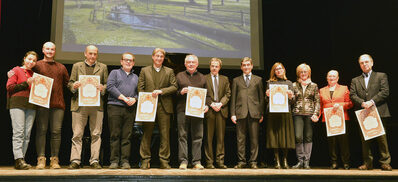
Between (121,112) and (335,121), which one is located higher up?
(121,112)

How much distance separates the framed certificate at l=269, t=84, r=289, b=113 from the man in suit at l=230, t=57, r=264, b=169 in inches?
8.3

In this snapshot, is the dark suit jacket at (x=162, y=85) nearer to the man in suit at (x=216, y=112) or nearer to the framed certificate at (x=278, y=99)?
the man in suit at (x=216, y=112)

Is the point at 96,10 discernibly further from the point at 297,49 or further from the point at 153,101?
the point at 297,49

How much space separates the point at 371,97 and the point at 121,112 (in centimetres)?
333

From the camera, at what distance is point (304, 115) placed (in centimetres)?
478

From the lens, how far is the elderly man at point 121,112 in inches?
164

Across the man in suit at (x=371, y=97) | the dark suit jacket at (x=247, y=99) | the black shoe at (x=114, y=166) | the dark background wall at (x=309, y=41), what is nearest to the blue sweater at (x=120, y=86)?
the black shoe at (x=114, y=166)

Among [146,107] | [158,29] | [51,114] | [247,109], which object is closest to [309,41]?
[247,109]

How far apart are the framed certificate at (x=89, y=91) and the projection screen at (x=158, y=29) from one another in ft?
5.20

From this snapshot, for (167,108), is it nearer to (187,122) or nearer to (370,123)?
(187,122)

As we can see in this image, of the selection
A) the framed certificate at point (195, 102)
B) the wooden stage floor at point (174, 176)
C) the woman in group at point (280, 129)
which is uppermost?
the framed certificate at point (195, 102)

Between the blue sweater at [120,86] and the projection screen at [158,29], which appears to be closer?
the blue sweater at [120,86]

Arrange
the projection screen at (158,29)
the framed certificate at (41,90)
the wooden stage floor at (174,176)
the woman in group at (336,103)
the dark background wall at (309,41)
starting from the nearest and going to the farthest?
the wooden stage floor at (174,176) < the framed certificate at (41,90) < the woman in group at (336,103) < the dark background wall at (309,41) < the projection screen at (158,29)

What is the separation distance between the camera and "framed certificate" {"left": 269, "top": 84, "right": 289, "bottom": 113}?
446cm
